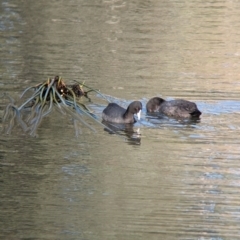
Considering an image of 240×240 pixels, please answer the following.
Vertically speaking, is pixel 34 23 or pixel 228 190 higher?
pixel 34 23

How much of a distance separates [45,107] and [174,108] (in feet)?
5.84

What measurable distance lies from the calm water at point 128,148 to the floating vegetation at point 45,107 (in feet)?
0.64

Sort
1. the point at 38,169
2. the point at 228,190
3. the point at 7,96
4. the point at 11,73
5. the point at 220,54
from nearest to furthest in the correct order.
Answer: the point at 228,190 < the point at 38,169 < the point at 7,96 < the point at 11,73 < the point at 220,54

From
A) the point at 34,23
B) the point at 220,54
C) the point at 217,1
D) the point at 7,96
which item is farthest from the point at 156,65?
the point at 217,1

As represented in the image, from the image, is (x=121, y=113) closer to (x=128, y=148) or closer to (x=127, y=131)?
(x=127, y=131)

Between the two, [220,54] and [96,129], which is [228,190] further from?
[220,54]

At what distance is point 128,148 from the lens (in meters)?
10.3

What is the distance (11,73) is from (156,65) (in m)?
2.64

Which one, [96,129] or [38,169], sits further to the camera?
[96,129]

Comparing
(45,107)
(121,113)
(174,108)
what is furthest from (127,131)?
(45,107)

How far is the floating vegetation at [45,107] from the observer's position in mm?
11328

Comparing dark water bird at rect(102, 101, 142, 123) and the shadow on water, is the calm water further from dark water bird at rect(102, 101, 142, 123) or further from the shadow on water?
dark water bird at rect(102, 101, 142, 123)

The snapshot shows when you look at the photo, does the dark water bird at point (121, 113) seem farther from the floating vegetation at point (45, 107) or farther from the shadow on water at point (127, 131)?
the floating vegetation at point (45, 107)

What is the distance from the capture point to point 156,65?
605 inches
